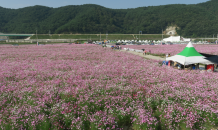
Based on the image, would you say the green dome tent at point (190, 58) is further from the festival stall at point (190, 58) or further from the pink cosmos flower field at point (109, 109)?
the pink cosmos flower field at point (109, 109)

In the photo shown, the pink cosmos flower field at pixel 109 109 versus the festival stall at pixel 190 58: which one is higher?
the festival stall at pixel 190 58

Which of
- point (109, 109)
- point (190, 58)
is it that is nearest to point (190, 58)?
point (190, 58)

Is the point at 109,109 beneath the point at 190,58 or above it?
beneath

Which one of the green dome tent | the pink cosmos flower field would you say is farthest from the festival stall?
the pink cosmos flower field

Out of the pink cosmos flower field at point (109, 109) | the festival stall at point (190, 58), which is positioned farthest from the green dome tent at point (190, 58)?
the pink cosmos flower field at point (109, 109)

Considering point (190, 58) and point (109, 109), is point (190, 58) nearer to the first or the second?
point (190, 58)

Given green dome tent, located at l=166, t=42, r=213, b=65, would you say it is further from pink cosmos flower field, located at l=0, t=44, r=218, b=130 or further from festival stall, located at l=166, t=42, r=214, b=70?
pink cosmos flower field, located at l=0, t=44, r=218, b=130

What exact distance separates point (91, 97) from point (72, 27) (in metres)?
204

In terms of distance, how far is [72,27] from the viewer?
199625 millimetres

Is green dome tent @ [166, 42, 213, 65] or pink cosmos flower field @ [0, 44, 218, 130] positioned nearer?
pink cosmos flower field @ [0, 44, 218, 130]

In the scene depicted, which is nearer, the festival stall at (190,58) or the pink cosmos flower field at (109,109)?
the pink cosmos flower field at (109,109)

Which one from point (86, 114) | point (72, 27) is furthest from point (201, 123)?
point (72, 27)

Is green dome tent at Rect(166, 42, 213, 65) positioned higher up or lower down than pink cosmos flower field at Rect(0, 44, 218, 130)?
higher up

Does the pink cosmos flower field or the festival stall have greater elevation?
the festival stall
